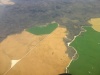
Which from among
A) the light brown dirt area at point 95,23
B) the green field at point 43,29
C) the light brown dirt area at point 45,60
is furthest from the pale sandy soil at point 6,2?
the light brown dirt area at point 95,23

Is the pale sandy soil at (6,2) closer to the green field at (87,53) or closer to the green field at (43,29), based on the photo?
the green field at (43,29)

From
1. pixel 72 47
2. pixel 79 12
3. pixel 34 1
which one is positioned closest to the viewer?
pixel 72 47

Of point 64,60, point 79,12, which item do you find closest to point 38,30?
point 64,60

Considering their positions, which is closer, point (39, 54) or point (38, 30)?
point (39, 54)

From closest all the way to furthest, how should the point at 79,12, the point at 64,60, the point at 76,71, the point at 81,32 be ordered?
1. the point at 76,71
2. the point at 64,60
3. the point at 81,32
4. the point at 79,12

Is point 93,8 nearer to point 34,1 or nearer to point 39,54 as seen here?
point 34,1

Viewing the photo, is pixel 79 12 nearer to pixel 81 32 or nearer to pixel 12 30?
pixel 81 32
